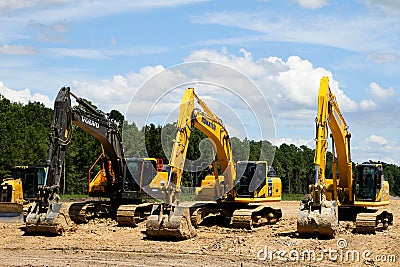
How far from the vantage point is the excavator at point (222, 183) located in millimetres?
20547

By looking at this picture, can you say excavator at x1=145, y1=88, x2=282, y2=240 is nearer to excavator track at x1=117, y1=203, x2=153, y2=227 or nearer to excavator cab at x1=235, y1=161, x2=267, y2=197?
excavator cab at x1=235, y1=161, x2=267, y2=197

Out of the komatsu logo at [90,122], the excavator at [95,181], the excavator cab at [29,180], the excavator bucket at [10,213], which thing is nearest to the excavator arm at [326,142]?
the excavator at [95,181]

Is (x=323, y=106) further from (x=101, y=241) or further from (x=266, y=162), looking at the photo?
(x=101, y=241)

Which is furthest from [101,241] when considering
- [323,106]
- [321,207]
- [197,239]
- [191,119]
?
[323,106]

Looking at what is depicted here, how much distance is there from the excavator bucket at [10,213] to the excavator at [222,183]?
698 cm

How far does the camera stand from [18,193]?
2827 cm

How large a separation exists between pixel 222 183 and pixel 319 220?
6566 mm

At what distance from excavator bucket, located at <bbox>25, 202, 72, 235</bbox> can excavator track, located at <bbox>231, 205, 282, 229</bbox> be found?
20.6ft

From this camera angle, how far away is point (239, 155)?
25.5 meters

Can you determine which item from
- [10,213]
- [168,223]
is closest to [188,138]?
[168,223]

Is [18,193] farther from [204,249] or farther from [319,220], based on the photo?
[319,220]

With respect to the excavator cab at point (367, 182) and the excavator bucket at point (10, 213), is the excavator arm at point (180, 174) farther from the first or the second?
the excavator bucket at point (10, 213)

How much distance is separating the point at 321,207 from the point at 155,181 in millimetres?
8954

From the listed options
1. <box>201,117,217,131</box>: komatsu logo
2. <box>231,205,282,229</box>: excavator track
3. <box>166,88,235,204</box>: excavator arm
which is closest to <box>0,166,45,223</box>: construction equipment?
<box>166,88,235,204</box>: excavator arm
